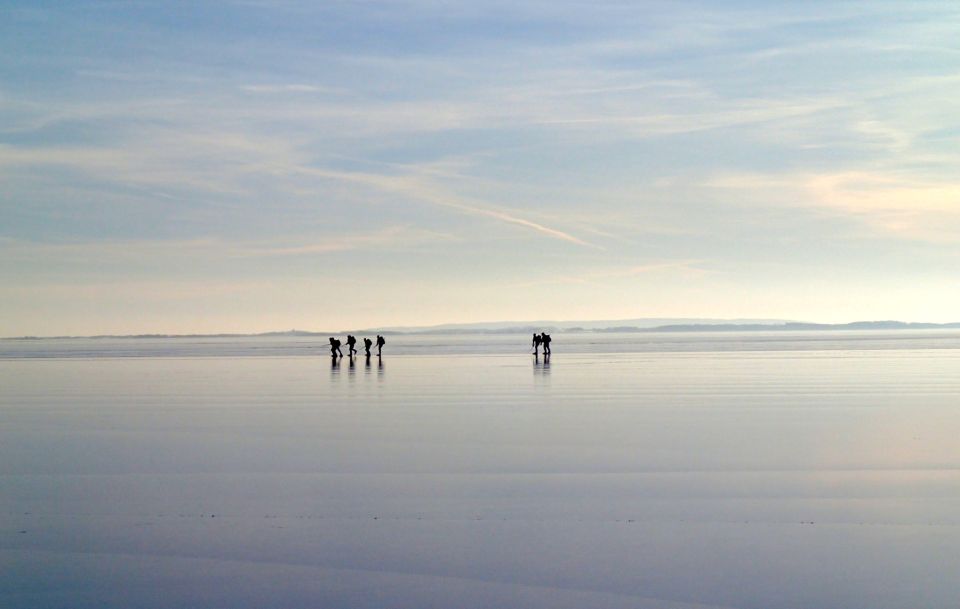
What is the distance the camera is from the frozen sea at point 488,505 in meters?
7.54

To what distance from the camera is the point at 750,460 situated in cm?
1299

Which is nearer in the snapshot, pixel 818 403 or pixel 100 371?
pixel 818 403

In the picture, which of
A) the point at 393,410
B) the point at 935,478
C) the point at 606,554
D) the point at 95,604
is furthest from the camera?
the point at 393,410

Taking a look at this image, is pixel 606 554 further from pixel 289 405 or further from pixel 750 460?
pixel 289 405

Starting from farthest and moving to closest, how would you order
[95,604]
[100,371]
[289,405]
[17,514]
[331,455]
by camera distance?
[100,371] < [289,405] < [331,455] < [17,514] < [95,604]

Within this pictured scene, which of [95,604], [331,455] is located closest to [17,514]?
[95,604]

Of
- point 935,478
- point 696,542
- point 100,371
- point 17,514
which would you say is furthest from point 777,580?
point 100,371

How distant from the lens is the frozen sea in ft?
24.7

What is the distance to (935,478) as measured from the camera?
11.6 m

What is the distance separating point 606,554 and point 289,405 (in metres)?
15.0

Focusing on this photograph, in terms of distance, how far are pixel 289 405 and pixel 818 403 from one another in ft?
37.4

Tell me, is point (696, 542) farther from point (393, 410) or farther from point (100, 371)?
point (100, 371)

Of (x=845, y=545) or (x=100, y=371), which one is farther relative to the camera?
(x=100, y=371)

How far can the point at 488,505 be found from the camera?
10.4 meters
